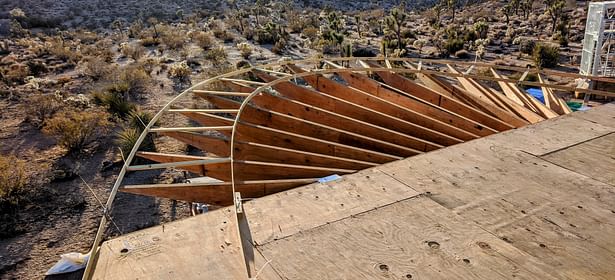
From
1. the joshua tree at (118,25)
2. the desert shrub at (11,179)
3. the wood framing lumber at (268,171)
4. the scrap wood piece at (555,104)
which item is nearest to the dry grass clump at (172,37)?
the joshua tree at (118,25)

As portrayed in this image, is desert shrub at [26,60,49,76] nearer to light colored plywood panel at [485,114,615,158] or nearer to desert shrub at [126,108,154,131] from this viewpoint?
desert shrub at [126,108,154,131]

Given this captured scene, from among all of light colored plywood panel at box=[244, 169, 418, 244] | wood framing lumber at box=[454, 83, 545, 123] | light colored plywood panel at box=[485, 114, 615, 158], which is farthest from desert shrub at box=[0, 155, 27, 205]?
light colored plywood panel at box=[485, 114, 615, 158]

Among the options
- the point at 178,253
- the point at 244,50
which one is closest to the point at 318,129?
the point at 178,253

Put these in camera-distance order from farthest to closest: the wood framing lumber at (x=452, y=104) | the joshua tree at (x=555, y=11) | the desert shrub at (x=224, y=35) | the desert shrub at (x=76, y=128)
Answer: the joshua tree at (x=555, y=11)
the desert shrub at (x=224, y=35)
the desert shrub at (x=76, y=128)
the wood framing lumber at (x=452, y=104)

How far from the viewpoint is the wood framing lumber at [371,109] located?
25.5 ft

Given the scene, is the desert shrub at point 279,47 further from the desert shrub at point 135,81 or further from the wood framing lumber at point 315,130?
the wood framing lumber at point 315,130

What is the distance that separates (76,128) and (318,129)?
1076 centimetres

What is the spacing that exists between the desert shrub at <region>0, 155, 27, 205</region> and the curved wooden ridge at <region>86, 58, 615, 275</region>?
20.0ft

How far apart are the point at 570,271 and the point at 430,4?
56893 millimetres

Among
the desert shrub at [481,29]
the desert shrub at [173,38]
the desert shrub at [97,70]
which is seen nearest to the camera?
the desert shrub at [97,70]

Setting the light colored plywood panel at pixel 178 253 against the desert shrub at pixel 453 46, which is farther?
the desert shrub at pixel 453 46

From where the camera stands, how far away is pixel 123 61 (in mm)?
26891

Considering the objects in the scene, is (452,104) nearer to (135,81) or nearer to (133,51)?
(135,81)

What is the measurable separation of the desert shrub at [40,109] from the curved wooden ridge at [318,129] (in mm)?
11288
